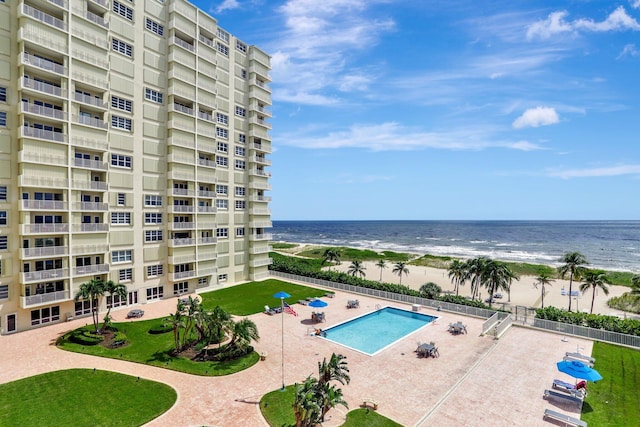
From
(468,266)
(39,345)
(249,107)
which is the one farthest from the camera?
(249,107)

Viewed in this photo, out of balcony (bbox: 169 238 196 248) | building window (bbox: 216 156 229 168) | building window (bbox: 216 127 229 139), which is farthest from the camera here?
building window (bbox: 216 156 229 168)

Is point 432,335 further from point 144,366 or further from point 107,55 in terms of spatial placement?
point 107,55

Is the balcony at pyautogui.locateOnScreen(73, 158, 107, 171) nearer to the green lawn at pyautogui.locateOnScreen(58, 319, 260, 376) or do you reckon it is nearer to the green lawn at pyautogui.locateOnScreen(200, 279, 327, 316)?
the green lawn at pyautogui.locateOnScreen(58, 319, 260, 376)

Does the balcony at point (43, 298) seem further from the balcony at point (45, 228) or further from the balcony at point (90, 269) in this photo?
the balcony at point (45, 228)

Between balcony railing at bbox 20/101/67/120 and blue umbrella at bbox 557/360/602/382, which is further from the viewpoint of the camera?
balcony railing at bbox 20/101/67/120

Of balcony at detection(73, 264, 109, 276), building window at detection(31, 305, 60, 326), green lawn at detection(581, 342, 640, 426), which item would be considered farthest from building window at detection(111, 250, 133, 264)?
green lawn at detection(581, 342, 640, 426)

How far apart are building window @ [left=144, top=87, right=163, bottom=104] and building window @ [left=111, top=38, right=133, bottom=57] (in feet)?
13.7

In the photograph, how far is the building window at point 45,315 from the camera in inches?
1320

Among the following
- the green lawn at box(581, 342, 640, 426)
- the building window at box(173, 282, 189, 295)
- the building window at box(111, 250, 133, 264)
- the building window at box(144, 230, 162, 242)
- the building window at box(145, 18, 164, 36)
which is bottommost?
the green lawn at box(581, 342, 640, 426)

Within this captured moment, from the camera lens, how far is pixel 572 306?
53781 millimetres

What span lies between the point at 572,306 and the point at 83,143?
69.6 metres

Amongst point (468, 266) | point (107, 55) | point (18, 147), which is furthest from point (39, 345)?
point (468, 266)

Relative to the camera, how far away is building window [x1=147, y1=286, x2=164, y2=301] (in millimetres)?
43206

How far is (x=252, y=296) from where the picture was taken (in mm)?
46812
